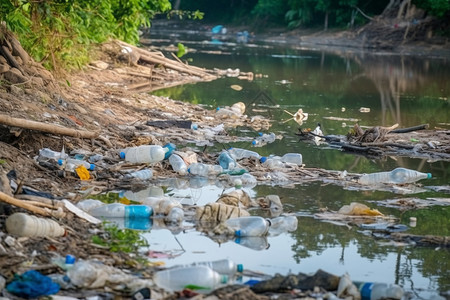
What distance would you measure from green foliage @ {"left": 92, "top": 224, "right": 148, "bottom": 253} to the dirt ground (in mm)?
99

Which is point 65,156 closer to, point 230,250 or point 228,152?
point 228,152

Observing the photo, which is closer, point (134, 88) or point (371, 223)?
point (371, 223)

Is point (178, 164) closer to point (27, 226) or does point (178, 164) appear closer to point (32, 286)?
point (27, 226)

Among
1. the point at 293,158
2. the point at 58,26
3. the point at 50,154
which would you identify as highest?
the point at 58,26

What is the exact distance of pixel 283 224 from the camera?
6.02 m

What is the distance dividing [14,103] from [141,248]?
3549 millimetres

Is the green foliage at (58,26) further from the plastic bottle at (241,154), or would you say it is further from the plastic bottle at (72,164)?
the plastic bottle at (241,154)

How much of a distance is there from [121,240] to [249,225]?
0.96 metres

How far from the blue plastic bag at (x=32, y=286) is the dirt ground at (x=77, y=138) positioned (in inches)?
4.3

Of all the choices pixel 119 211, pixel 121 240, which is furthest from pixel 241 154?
pixel 121 240

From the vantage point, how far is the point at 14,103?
27.0 ft

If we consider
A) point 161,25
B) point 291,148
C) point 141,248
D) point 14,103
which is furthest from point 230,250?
point 161,25

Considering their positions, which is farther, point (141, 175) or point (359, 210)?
point (141, 175)

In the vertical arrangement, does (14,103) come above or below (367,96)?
above
